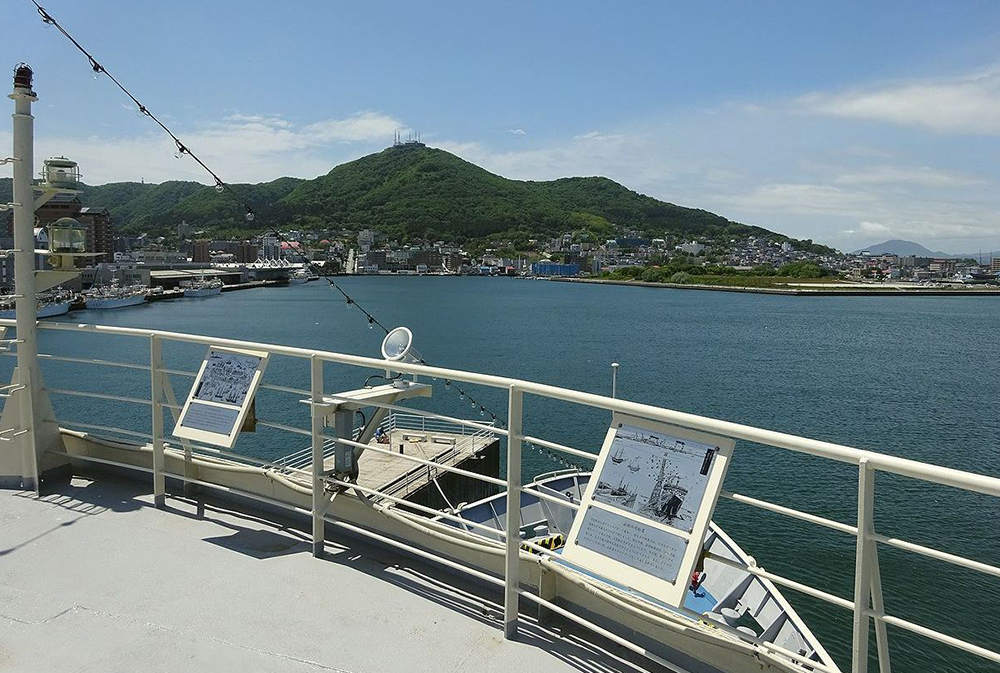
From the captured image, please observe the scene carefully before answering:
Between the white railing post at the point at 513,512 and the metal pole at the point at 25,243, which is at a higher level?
the metal pole at the point at 25,243

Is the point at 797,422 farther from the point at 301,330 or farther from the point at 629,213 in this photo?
the point at 629,213

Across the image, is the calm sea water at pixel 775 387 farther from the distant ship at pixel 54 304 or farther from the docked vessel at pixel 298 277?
the docked vessel at pixel 298 277

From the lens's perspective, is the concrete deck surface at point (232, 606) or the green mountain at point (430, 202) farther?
the green mountain at point (430, 202)

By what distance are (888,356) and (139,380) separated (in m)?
39.9

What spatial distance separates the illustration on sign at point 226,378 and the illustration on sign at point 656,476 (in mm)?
2091

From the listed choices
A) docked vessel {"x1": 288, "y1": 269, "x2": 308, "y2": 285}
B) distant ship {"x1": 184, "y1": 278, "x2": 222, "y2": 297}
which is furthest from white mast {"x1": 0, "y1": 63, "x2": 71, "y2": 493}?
docked vessel {"x1": 288, "y1": 269, "x2": 308, "y2": 285}

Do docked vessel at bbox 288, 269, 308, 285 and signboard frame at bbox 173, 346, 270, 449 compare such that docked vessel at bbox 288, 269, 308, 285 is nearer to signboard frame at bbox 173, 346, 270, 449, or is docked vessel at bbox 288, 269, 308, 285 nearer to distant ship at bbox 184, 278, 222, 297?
distant ship at bbox 184, 278, 222, 297

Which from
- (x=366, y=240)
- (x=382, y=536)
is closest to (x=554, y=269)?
(x=366, y=240)

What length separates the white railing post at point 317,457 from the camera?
3.24 m

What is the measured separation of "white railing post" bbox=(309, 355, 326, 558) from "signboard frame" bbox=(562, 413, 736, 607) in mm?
1433

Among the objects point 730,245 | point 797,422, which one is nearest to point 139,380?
point 797,422

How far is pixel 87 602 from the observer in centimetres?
284

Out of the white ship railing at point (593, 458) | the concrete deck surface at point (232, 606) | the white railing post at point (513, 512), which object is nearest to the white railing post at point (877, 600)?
the white ship railing at point (593, 458)

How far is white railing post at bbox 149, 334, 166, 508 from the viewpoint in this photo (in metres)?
3.67
